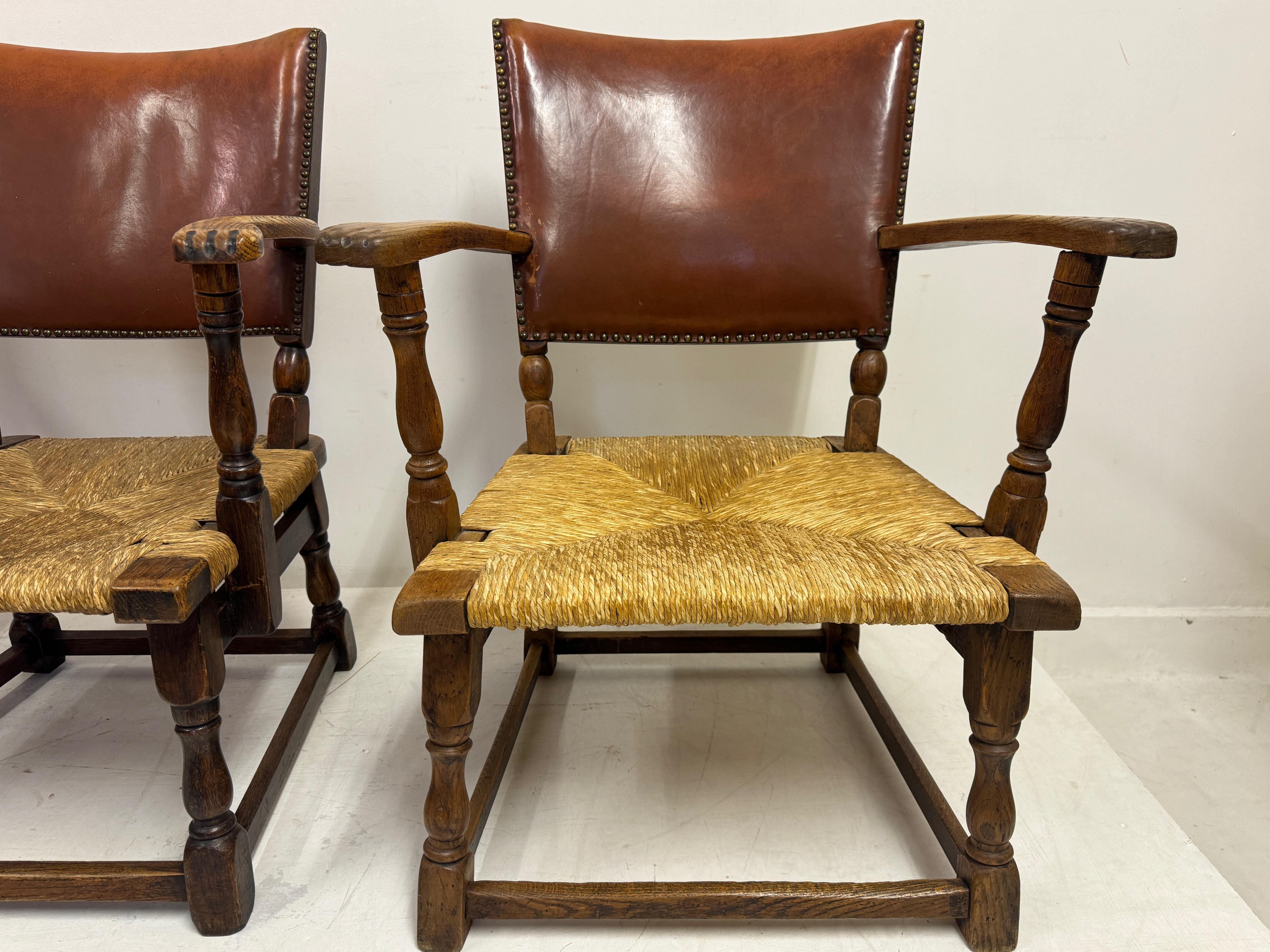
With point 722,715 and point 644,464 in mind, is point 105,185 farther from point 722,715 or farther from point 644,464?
point 722,715

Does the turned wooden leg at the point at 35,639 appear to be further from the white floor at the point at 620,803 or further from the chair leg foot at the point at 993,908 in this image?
the chair leg foot at the point at 993,908

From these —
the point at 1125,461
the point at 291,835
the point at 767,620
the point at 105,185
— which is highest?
the point at 105,185

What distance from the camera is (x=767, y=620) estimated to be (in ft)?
2.79

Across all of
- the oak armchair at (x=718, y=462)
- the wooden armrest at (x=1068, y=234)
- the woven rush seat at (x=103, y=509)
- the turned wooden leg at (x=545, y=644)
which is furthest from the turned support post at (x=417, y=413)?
the wooden armrest at (x=1068, y=234)

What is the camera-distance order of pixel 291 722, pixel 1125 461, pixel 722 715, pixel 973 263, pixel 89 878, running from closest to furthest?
1. pixel 89 878
2. pixel 291 722
3. pixel 722 715
4. pixel 973 263
5. pixel 1125 461

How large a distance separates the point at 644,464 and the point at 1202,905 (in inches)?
35.6

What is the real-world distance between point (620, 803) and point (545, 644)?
375 millimetres

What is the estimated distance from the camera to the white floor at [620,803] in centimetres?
102

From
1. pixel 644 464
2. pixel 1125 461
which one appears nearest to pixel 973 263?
pixel 1125 461

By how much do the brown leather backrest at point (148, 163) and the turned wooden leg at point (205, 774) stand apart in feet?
1.87

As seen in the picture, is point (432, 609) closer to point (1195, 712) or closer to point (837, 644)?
point (837, 644)

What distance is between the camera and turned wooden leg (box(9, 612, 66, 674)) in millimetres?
1545

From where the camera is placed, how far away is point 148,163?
1315mm

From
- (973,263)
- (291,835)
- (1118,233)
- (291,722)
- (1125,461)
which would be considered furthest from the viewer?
(1125,461)
